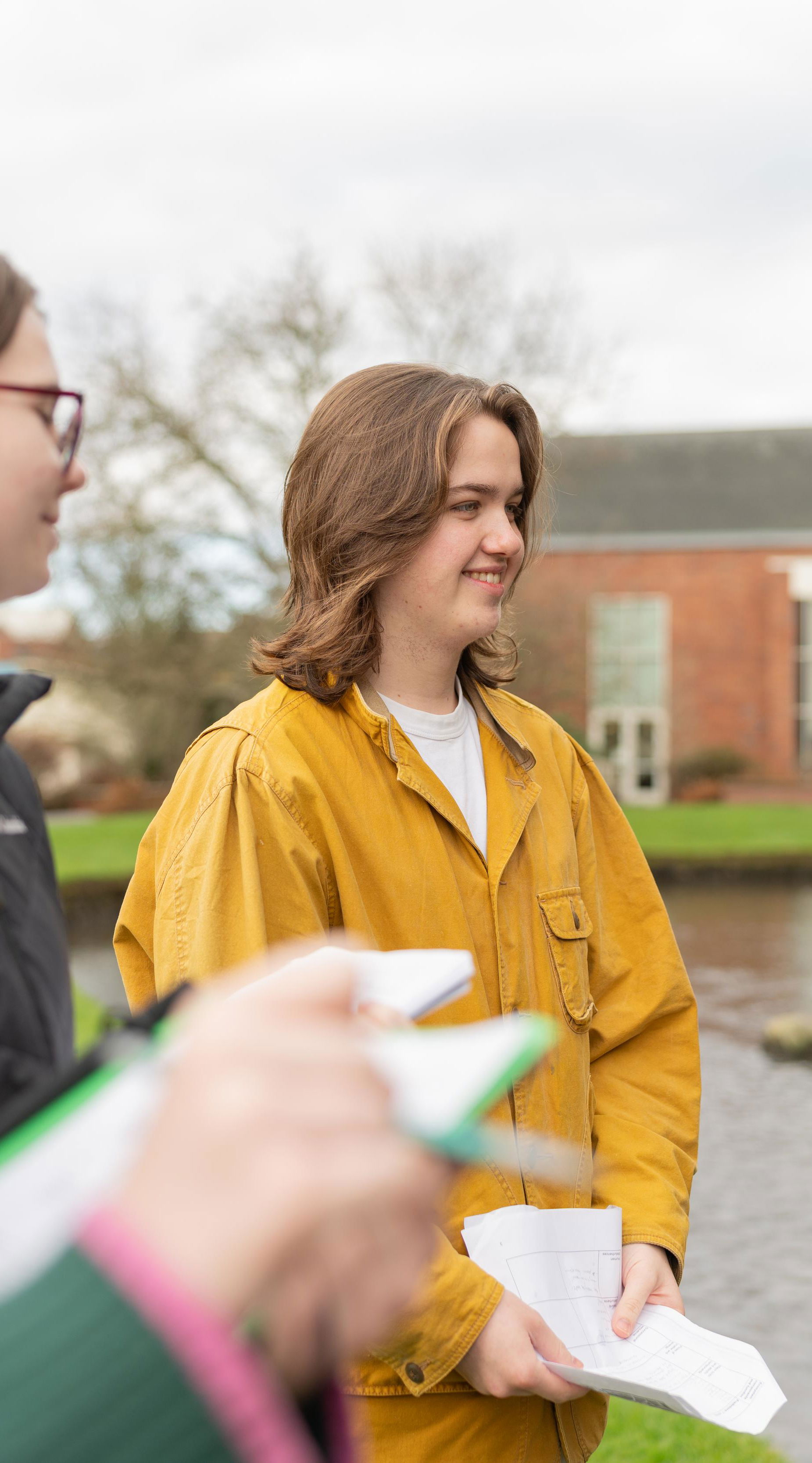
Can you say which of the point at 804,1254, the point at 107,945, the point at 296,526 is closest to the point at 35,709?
the point at 107,945

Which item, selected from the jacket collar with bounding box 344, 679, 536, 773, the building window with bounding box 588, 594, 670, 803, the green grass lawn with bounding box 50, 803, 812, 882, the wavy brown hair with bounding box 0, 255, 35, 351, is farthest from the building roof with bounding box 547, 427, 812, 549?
the wavy brown hair with bounding box 0, 255, 35, 351

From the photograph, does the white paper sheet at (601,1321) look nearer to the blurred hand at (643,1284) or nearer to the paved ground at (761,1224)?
the blurred hand at (643,1284)

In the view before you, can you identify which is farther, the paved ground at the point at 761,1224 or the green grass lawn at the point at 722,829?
the green grass lawn at the point at 722,829

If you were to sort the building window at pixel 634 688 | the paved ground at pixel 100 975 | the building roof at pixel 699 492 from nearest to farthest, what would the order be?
the paved ground at pixel 100 975 < the building window at pixel 634 688 < the building roof at pixel 699 492

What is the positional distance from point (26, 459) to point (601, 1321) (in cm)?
159

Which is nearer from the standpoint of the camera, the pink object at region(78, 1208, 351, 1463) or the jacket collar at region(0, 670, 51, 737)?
the pink object at region(78, 1208, 351, 1463)

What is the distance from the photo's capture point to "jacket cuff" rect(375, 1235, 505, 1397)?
174 centimetres

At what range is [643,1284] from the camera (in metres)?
2.04

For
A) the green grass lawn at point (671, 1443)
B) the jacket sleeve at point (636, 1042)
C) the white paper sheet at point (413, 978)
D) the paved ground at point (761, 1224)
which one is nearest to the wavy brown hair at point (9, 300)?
the white paper sheet at point (413, 978)

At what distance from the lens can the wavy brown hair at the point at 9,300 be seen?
101cm

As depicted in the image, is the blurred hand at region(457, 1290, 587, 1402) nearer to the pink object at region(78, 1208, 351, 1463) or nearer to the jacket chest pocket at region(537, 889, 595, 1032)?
the jacket chest pocket at region(537, 889, 595, 1032)

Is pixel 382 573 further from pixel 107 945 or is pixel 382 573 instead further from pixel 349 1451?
pixel 107 945

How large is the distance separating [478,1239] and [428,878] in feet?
1.78

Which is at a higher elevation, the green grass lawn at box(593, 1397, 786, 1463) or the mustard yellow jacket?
the mustard yellow jacket
